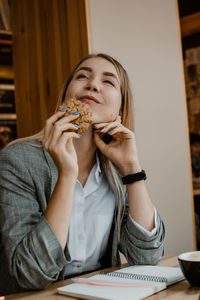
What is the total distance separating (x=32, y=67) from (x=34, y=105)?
0.25 m

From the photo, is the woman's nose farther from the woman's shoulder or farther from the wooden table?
the wooden table

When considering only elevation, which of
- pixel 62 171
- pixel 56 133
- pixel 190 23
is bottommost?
pixel 62 171

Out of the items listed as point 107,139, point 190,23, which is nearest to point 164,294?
point 107,139

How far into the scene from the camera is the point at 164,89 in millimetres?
2621

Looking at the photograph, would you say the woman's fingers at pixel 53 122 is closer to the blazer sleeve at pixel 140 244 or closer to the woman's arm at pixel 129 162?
the woman's arm at pixel 129 162

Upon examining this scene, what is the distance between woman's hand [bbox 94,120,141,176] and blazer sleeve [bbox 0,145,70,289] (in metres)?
0.35

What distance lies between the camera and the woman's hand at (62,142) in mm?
1223

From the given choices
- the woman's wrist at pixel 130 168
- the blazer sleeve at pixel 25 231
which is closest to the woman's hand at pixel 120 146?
the woman's wrist at pixel 130 168

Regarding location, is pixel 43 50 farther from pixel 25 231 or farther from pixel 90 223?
pixel 25 231

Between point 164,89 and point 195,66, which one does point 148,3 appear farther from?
point 195,66

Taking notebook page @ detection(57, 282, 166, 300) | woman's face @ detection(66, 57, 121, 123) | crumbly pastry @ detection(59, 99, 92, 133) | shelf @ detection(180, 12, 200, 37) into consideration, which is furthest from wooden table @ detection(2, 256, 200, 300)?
shelf @ detection(180, 12, 200, 37)

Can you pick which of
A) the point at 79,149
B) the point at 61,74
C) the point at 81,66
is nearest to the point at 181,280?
the point at 79,149

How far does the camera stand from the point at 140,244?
1.41 metres

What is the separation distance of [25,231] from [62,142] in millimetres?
296
